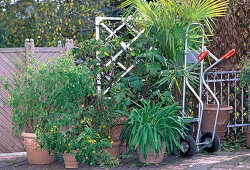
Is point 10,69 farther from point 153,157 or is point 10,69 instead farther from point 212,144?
point 212,144

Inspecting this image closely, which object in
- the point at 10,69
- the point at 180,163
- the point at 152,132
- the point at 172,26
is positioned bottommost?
the point at 180,163

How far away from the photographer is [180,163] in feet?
14.3

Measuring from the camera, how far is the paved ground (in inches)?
165

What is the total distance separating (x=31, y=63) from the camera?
500 centimetres

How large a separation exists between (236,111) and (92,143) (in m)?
2.77

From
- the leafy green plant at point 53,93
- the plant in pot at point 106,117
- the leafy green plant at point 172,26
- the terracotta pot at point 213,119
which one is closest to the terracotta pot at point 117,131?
the plant in pot at point 106,117

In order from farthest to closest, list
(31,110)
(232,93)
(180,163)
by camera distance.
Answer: (232,93) → (180,163) → (31,110)

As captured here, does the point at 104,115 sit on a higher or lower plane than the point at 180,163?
higher

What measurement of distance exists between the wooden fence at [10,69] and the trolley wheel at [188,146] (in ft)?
6.76

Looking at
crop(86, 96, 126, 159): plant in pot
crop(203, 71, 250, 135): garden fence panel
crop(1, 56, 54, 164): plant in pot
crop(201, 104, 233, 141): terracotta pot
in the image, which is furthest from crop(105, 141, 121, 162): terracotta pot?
crop(203, 71, 250, 135): garden fence panel

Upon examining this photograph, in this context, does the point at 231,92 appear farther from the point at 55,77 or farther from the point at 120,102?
the point at 55,77

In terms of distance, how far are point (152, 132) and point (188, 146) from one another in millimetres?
637

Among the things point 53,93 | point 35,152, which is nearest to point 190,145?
point 53,93

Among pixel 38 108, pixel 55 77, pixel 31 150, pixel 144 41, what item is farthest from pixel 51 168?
pixel 144 41
